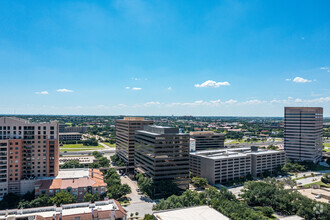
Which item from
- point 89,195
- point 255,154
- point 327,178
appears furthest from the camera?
point 255,154

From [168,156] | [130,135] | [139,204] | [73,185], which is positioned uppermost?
[130,135]

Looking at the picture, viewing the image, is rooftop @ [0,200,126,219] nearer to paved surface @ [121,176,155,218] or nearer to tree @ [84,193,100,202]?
tree @ [84,193,100,202]

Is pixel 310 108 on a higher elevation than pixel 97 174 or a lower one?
higher

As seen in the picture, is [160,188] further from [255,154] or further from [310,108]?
[310,108]

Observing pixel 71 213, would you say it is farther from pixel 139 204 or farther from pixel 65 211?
pixel 139 204

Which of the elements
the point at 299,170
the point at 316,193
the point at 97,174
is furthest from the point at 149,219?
the point at 299,170

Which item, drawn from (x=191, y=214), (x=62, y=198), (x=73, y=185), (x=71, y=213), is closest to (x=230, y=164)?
(x=191, y=214)

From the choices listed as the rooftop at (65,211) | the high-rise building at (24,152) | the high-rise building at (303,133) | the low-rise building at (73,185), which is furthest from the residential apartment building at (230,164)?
the high-rise building at (24,152)
